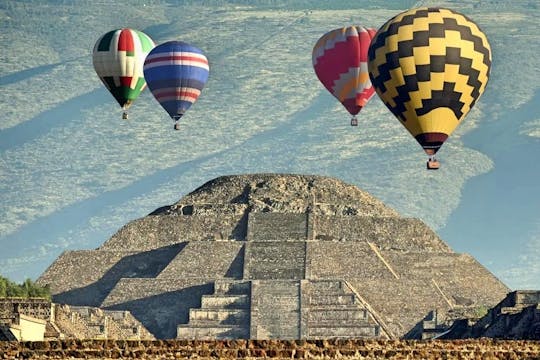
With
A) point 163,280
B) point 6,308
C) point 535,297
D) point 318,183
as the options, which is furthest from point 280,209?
point 6,308

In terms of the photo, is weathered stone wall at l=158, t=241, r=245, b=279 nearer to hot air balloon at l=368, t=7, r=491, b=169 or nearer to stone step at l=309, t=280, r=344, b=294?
stone step at l=309, t=280, r=344, b=294

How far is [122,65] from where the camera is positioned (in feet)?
450

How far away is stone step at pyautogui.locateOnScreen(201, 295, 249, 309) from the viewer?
135000 millimetres

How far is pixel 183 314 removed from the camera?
449ft

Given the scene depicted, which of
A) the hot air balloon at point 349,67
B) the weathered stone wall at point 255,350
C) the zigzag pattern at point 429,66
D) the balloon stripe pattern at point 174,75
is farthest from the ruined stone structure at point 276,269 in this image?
the weathered stone wall at point 255,350

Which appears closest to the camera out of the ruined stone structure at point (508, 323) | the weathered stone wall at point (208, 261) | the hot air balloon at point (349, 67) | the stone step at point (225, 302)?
the ruined stone structure at point (508, 323)

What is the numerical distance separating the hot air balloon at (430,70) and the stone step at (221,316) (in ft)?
96.1

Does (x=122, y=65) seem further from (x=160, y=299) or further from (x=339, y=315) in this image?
(x=339, y=315)

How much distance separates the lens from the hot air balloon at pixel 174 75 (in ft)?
450

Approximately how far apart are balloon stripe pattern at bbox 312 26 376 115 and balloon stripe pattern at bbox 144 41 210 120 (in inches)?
333

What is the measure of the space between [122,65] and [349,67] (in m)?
14.1

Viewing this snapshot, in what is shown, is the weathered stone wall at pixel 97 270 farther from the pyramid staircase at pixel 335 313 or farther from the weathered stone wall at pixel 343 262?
the pyramid staircase at pixel 335 313

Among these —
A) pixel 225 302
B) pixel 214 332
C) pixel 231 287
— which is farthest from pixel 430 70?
pixel 231 287

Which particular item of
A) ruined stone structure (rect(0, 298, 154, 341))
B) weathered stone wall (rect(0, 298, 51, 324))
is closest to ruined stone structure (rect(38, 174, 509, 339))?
ruined stone structure (rect(0, 298, 154, 341))
